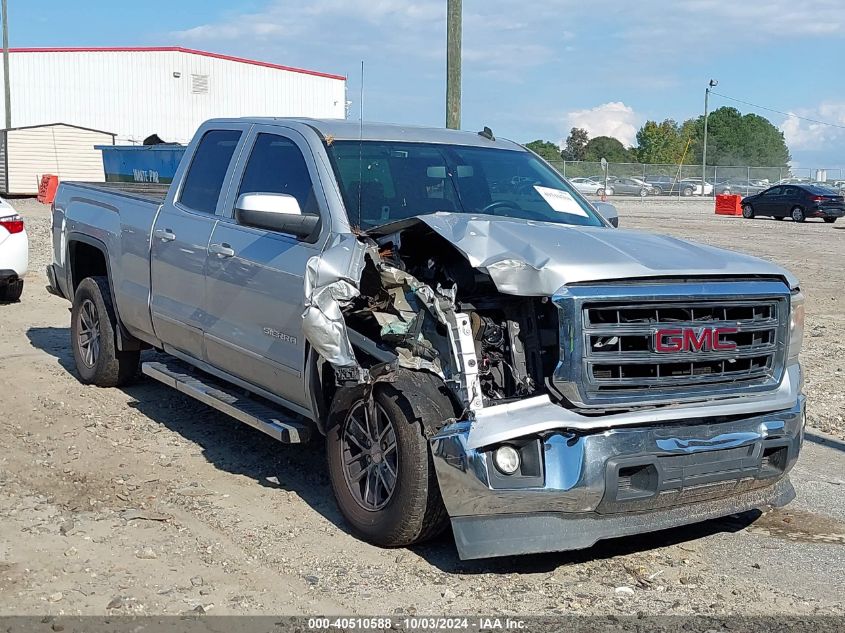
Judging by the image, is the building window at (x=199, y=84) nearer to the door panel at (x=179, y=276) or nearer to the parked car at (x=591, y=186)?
the parked car at (x=591, y=186)

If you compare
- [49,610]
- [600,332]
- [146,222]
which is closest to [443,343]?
[600,332]

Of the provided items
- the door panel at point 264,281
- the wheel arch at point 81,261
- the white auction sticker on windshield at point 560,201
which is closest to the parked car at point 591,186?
the wheel arch at point 81,261

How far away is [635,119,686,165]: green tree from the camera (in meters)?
94.2

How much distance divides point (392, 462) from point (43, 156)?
119ft

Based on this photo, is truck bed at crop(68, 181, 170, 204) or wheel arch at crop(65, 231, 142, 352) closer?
truck bed at crop(68, 181, 170, 204)

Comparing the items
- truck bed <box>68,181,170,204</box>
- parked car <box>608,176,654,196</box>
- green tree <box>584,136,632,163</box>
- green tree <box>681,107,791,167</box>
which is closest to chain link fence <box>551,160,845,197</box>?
parked car <box>608,176,654,196</box>

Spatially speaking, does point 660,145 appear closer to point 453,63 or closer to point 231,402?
point 453,63

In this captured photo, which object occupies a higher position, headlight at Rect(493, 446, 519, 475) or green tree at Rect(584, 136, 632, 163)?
green tree at Rect(584, 136, 632, 163)

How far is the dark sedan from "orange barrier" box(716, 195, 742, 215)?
3.10 metres

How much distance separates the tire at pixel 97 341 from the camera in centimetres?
768

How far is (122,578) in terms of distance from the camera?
441 centimetres

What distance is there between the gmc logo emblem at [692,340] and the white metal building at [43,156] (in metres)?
34.7

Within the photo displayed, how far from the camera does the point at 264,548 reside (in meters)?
4.79

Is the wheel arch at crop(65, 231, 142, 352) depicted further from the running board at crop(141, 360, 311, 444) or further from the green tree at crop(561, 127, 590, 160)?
the green tree at crop(561, 127, 590, 160)
